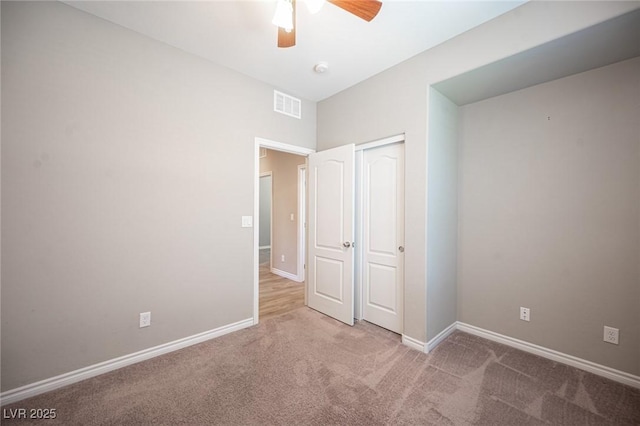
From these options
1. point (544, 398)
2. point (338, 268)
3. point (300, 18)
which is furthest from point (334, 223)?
point (544, 398)

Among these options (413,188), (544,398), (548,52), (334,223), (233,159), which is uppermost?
(548,52)

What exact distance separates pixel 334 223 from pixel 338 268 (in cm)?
54

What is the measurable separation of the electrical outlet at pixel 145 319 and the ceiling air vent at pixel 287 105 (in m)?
2.47

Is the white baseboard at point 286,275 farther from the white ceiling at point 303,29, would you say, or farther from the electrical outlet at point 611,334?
the electrical outlet at point 611,334

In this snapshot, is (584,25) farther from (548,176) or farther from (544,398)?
(544,398)

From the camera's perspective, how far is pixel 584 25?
64.7 inches

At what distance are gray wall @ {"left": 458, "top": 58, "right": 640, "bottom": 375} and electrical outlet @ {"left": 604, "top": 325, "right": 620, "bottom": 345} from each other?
0.10ft

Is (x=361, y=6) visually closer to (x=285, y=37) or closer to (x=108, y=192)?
(x=285, y=37)

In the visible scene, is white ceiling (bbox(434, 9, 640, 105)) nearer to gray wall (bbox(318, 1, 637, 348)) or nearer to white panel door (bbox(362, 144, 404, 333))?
gray wall (bbox(318, 1, 637, 348))

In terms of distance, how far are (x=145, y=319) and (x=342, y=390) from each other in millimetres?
1736

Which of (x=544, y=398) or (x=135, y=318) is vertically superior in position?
(x=135, y=318)

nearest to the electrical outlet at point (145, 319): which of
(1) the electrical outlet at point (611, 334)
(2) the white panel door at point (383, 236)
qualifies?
(2) the white panel door at point (383, 236)

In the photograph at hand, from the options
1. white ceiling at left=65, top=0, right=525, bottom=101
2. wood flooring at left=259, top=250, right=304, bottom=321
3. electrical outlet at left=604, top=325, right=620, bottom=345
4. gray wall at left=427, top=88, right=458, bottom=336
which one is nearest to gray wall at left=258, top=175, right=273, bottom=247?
wood flooring at left=259, top=250, right=304, bottom=321

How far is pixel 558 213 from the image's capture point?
225cm
